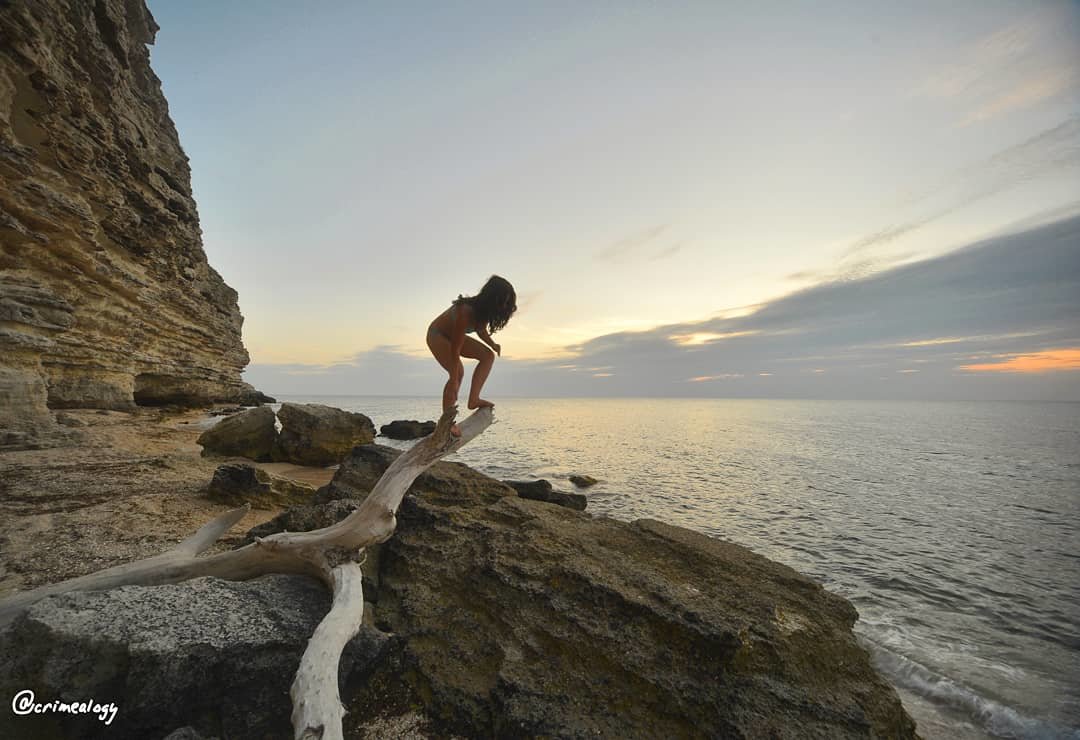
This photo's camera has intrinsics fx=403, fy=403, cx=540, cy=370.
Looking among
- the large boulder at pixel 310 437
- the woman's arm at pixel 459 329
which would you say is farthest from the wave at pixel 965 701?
the large boulder at pixel 310 437

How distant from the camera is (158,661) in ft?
8.59

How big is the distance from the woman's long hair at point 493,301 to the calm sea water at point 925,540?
7212mm

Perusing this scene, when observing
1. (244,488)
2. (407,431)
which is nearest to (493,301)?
(244,488)

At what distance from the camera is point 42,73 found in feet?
41.4

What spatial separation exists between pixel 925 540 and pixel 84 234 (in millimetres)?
29289

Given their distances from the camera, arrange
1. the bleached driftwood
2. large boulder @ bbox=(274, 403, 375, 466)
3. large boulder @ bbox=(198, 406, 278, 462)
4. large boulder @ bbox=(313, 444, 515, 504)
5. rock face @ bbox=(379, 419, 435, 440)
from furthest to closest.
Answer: rock face @ bbox=(379, 419, 435, 440)
large boulder @ bbox=(274, 403, 375, 466)
large boulder @ bbox=(198, 406, 278, 462)
large boulder @ bbox=(313, 444, 515, 504)
the bleached driftwood

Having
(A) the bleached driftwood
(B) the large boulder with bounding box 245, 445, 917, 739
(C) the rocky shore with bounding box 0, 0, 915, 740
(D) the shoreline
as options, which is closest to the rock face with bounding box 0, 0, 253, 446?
(C) the rocky shore with bounding box 0, 0, 915, 740

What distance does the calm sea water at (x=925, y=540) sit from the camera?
576 centimetres

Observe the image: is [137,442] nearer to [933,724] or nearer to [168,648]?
[168,648]

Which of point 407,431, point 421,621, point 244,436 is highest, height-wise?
point 244,436

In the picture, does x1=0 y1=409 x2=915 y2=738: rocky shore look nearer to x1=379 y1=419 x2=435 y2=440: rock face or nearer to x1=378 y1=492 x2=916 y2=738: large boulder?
x1=378 y1=492 x2=916 y2=738: large boulder

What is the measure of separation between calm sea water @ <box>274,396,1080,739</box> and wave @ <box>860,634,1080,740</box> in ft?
0.06

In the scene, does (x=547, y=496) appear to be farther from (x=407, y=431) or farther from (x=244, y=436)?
(x=407, y=431)

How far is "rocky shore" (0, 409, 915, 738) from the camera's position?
2672 millimetres
